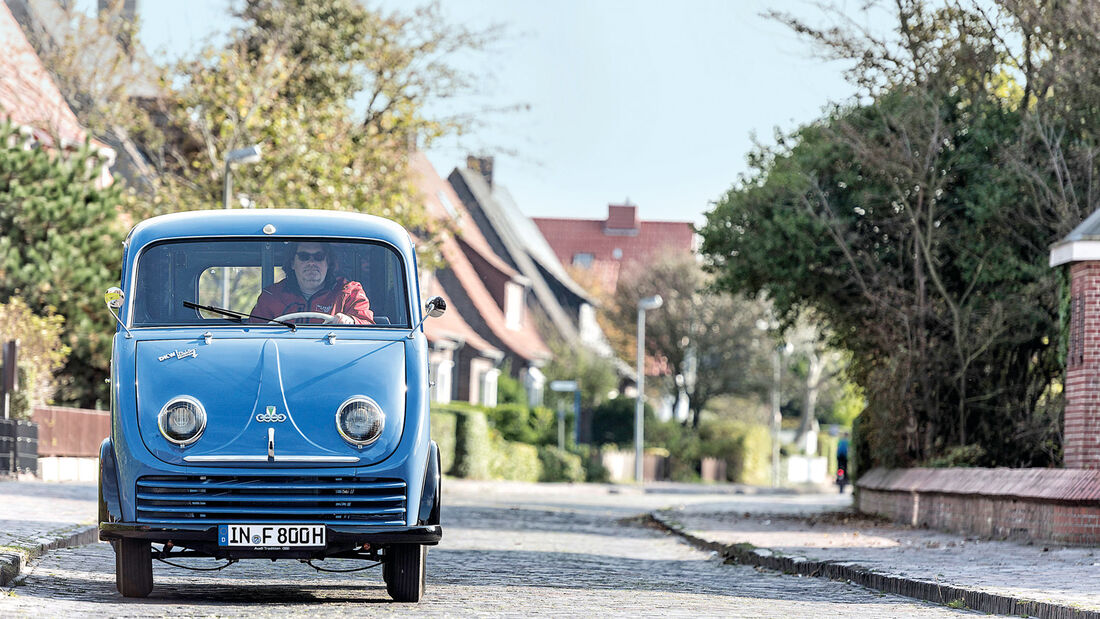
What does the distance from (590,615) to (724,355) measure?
5852 cm

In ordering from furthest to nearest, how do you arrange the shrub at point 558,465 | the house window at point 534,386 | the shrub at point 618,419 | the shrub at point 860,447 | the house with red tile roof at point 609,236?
the house with red tile roof at point 609,236 → the shrub at point 618,419 → the house window at point 534,386 → the shrub at point 558,465 → the shrub at point 860,447

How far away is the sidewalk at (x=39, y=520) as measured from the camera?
468 inches

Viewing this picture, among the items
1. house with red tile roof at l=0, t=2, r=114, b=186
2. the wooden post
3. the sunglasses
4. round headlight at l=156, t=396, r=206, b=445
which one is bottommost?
round headlight at l=156, t=396, r=206, b=445

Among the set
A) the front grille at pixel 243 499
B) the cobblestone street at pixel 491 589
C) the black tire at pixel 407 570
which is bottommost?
the cobblestone street at pixel 491 589

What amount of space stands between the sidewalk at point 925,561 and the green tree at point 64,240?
11.5 meters

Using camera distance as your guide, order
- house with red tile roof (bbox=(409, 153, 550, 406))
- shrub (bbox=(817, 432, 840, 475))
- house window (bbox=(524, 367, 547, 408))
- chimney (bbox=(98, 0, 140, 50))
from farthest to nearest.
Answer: shrub (bbox=(817, 432, 840, 475)) < house window (bbox=(524, 367, 547, 408)) < house with red tile roof (bbox=(409, 153, 550, 406)) < chimney (bbox=(98, 0, 140, 50))

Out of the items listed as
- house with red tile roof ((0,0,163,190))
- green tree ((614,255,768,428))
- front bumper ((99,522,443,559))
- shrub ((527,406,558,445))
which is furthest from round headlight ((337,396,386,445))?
green tree ((614,255,768,428))

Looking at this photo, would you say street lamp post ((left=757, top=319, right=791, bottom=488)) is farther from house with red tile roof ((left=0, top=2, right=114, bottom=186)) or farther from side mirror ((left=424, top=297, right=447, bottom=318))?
side mirror ((left=424, top=297, right=447, bottom=318))

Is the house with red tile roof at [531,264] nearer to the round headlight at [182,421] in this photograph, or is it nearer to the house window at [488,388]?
the house window at [488,388]

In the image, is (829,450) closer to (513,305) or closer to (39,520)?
(513,305)

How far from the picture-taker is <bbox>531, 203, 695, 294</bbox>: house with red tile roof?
306 feet

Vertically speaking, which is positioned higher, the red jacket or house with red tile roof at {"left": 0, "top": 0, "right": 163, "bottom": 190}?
house with red tile roof at {"left": 0, "top": 0, "right": 163, "bottom": 190}

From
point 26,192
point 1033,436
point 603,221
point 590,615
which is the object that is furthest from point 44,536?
point 603,221

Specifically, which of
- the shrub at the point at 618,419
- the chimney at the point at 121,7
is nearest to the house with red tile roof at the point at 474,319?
the shrub at the point at 618,419
